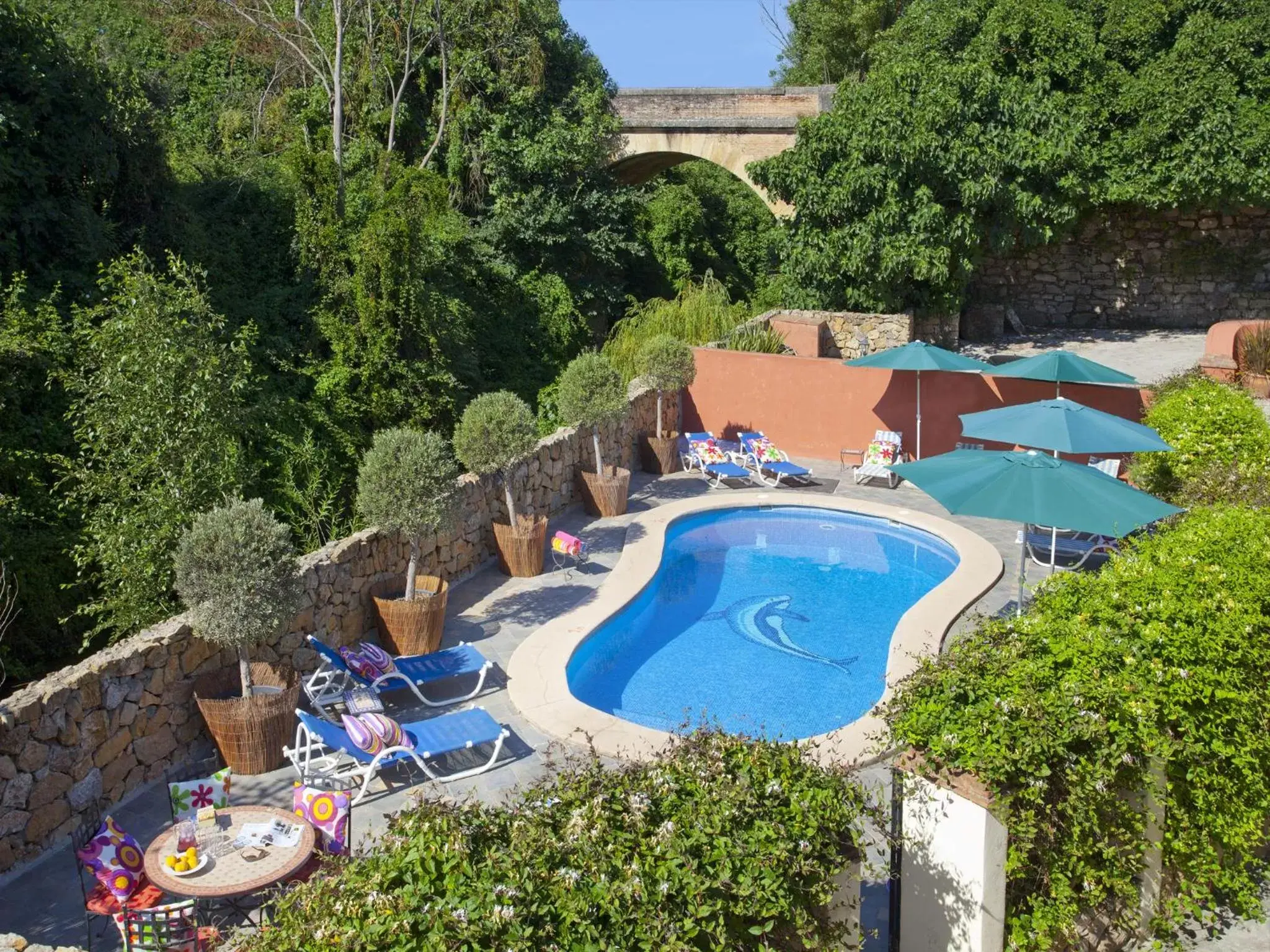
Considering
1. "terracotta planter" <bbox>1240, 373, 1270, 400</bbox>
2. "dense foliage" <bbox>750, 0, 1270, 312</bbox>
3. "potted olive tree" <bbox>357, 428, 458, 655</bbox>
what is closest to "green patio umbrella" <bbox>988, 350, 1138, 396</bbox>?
"terracotta planter" <bbox>1240, 373, 1270, 400</bbox>

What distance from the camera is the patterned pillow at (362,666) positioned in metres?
8.59

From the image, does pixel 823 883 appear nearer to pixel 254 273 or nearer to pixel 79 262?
pixel 79 262

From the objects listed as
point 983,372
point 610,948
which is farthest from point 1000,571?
point 610,948

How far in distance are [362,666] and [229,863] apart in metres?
2.79

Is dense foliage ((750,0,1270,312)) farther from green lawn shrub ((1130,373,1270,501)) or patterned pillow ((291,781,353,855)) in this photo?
patterned pillow ((291,781,353,855))

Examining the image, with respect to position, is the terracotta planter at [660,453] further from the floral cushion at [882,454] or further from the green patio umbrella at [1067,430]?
the green patio umbrella at [1067,430]

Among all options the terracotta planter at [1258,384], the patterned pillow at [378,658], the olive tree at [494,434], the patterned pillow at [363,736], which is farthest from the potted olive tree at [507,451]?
the terracotta planter at [1258,384]

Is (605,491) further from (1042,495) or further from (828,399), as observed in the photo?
(1042,495)

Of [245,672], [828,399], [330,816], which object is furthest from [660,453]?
[330,816]

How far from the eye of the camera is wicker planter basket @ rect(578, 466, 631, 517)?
1345cm

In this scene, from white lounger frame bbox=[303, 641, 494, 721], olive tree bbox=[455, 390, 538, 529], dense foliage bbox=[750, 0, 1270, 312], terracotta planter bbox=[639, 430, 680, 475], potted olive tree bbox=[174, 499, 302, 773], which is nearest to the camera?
potted olive tree bbox=[174, 499, 302, 773]

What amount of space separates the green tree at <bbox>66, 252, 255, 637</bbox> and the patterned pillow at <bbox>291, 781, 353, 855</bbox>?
11.0ft

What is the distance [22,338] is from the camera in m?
12.2

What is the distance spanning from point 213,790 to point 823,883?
13.3ft
